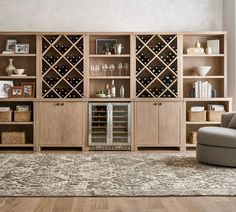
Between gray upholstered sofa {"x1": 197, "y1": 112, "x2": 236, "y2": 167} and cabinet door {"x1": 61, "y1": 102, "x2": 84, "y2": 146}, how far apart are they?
230cm

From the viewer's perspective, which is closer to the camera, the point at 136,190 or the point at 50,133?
the point at 136,190

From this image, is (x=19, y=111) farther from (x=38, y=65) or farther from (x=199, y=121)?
(x=199, y=121)

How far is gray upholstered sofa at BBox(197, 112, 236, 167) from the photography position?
536 centimetres

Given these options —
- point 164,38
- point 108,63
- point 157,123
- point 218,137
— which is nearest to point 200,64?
point 164,38

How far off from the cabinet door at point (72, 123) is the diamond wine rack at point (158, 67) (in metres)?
1.07

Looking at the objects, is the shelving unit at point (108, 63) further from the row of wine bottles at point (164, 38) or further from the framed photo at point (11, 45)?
the framed photo at point (11, 45)

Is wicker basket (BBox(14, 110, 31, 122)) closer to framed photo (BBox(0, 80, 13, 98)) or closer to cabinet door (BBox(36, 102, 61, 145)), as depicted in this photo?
cabinet door (BBox(36, 102, 61, 145))

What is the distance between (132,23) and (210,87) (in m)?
1.84

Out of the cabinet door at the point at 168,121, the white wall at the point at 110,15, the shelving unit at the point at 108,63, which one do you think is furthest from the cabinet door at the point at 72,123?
the white wall at the point at 110,15

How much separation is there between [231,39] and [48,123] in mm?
3544

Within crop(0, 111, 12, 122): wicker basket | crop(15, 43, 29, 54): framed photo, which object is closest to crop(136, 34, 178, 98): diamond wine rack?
crop(15, 43, 29, 54): framed photo

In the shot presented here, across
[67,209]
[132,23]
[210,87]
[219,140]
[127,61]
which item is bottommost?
[67,209]

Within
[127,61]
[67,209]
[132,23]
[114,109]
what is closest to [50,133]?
[114,109]

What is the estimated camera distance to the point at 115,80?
7.71 m
